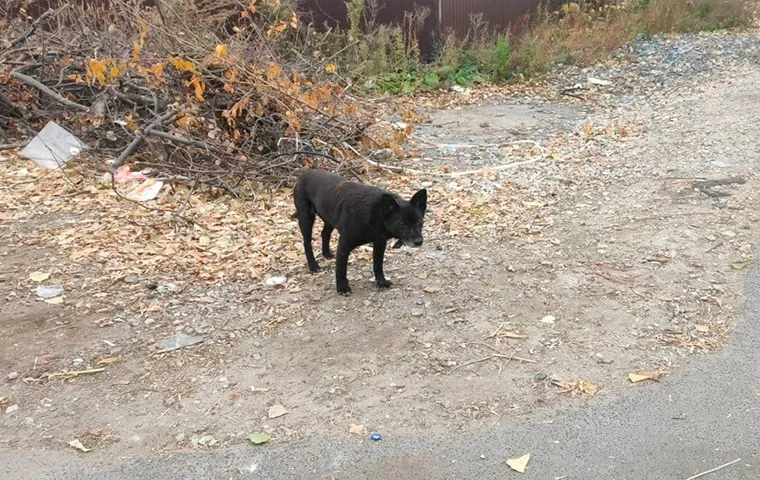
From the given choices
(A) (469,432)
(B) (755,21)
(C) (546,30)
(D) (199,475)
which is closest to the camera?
(D) (199,475)

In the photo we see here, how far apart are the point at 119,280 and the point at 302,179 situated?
158 centimetres

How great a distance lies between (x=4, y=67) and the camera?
25.0 ft

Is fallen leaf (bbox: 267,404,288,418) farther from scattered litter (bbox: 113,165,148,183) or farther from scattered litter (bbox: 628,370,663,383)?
scattered litter (bbox: 113,165,148,183)

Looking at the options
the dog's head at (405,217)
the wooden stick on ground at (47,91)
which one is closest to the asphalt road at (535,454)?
the dog's head at (405,217)

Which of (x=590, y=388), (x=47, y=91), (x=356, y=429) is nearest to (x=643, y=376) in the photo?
(x=590, y=388)

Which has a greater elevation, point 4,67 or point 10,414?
point 4,67

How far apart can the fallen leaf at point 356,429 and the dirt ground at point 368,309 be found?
26 mm

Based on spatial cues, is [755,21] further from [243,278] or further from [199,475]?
[199,475]

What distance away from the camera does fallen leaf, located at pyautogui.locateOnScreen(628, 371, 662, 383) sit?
11.9ft

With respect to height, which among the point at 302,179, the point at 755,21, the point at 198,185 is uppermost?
the point at 302,179

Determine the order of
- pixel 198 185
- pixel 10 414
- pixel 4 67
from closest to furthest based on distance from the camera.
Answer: pixel 10 414
pixel 198 185
pixel 4 67

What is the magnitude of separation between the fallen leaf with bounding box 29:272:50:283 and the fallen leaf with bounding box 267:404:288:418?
250 centimetres

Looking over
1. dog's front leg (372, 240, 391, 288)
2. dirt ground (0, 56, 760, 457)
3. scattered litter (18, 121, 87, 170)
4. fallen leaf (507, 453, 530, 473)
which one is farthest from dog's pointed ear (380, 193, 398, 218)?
scattered litter (18, 121, 87, 170)

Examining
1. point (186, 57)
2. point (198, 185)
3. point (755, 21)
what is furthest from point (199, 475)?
point (755, 21)
